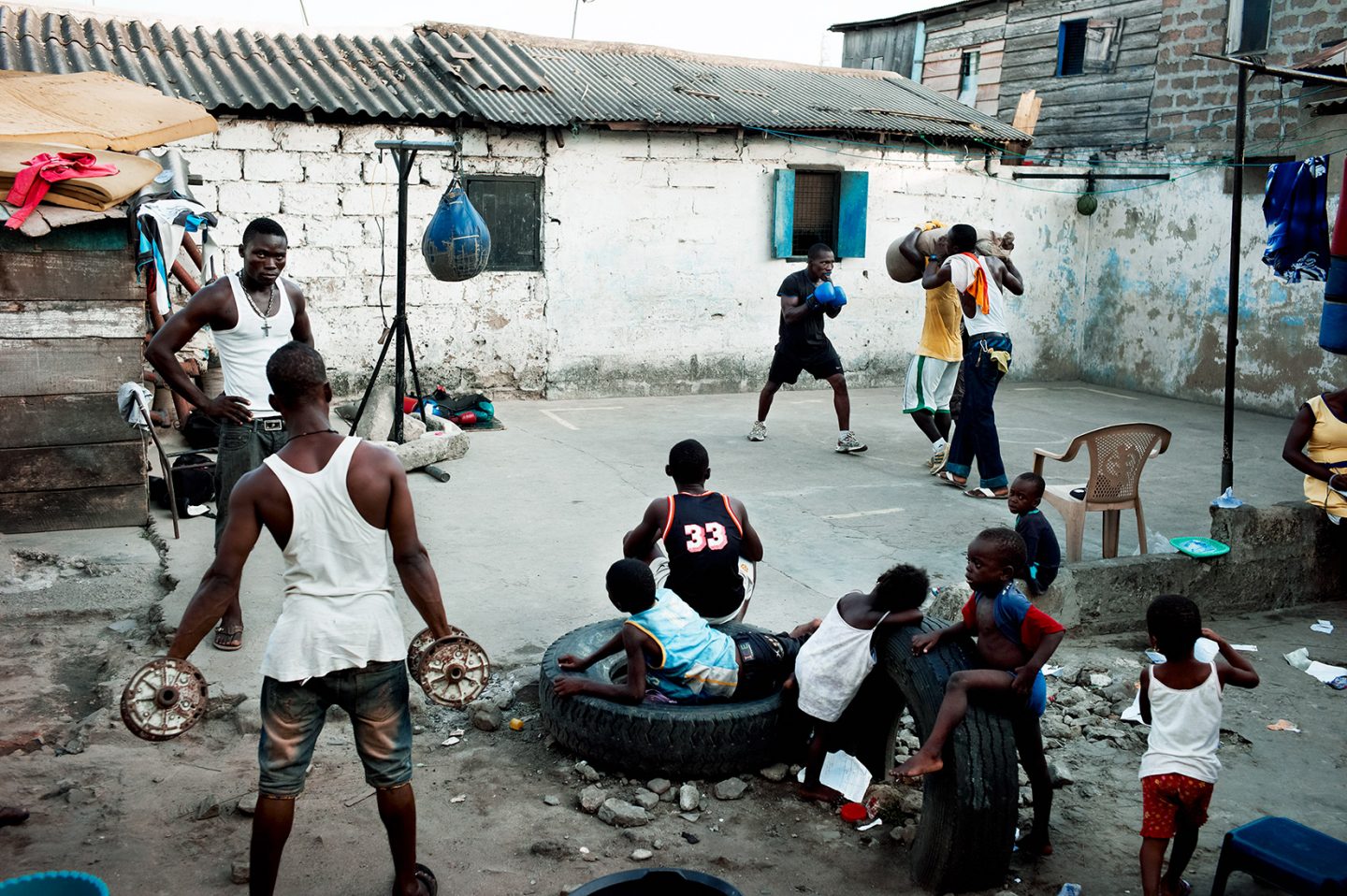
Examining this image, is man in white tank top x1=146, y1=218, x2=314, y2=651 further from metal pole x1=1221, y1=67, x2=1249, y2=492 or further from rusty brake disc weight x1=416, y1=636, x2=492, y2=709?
metal pole x1=1221, y1=67, x2=1249, y2=492

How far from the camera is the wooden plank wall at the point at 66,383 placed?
6570mm

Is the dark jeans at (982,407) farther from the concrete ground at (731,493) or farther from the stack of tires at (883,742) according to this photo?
the stack of tires at (883,742)

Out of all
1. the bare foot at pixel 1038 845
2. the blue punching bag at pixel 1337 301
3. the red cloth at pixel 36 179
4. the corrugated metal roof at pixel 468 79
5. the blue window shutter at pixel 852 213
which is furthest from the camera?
the blue window shutter at pixel 852 213

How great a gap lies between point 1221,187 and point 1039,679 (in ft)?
36.3

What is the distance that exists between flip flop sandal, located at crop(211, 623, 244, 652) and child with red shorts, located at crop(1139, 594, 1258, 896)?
12.4ft

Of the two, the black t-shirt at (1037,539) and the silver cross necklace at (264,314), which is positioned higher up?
the silver cross necklace at (264,314)

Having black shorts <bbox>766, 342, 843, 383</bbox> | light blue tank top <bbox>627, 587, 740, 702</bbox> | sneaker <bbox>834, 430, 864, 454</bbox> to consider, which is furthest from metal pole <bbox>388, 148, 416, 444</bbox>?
light blue tank top <bbox>627, 587, 740, 702</bbox>

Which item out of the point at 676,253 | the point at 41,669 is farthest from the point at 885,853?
the point at 676,253

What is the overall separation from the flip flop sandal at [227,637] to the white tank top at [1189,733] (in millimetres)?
3786

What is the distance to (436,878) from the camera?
11.8ft

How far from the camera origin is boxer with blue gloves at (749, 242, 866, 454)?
966 cm

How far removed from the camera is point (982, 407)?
8266 millimetres

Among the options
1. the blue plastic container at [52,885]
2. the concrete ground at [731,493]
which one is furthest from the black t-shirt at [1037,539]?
the blue plastic container at [52,885]

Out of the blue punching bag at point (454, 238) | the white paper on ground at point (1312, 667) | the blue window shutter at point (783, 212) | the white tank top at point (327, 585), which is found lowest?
the white paper on ground at point (1312, 667)
